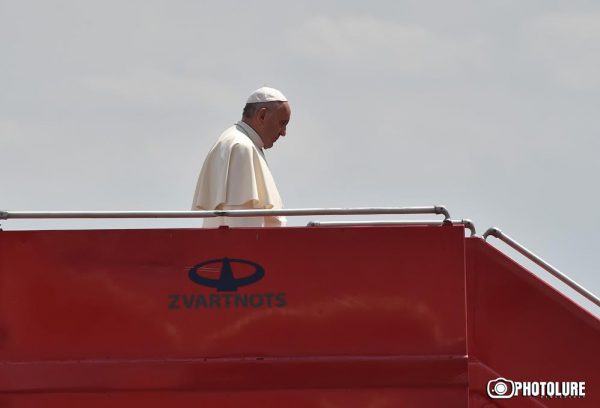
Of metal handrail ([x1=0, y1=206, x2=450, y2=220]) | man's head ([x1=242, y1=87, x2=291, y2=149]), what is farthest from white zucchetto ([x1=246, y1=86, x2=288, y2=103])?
metal handrail ([x1=0, y1=206, x2=450, y2=220])

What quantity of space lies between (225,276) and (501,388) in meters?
1.60

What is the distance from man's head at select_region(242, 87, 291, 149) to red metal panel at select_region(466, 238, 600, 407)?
1.69 meters

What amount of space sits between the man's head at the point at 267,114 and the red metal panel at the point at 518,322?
1690 millimetres

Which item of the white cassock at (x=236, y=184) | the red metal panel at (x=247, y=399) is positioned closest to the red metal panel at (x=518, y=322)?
the red metal panel at (x=247, y=399)

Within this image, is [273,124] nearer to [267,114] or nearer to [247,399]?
[267,114]

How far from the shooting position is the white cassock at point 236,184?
8.74m

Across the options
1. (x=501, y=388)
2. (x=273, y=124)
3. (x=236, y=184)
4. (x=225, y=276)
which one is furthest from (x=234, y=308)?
(x=273, y=124)

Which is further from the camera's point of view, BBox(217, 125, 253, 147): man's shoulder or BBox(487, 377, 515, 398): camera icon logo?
BBox(217, 125, 253, 147): man's shoulder

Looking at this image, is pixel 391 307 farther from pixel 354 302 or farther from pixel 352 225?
pixel 352 225

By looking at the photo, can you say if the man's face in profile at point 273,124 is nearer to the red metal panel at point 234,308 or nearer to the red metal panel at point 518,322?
the red metal panel at point 234,308

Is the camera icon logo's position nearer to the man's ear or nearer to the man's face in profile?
the man's face in profile

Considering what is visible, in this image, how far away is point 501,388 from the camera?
8188 millimetres

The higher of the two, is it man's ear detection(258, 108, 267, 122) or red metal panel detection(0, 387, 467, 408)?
man's ear detection(258, 108, 267, 122)

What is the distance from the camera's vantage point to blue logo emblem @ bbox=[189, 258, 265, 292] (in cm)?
803
